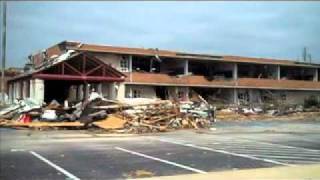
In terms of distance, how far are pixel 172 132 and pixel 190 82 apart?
2297 centimetres

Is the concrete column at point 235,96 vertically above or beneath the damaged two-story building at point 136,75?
beneath

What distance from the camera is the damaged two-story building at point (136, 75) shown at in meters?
39.2

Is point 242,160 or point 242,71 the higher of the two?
point 242,71

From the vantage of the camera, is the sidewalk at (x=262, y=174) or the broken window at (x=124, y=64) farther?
the broken window at (x=124, y=64)

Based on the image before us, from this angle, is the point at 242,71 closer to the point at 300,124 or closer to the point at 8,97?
A: the point at 300,124

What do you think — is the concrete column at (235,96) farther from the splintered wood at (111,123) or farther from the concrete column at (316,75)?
the concrete column at (316,75)

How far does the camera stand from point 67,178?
13195 mm

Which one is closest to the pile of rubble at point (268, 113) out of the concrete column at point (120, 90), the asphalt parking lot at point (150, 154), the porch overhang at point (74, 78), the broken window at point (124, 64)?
the asphalt parking lot at point (150, 154)

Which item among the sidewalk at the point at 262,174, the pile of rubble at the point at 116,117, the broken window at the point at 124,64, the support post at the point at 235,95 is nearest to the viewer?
the sidewalk at the point at 262,174

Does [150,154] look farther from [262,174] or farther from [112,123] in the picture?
[112,123]

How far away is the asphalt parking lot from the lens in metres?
14.5

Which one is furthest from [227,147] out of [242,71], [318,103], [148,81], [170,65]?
[170,65]

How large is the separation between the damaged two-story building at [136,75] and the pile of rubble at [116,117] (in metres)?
4.03

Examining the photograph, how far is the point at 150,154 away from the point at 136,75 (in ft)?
109
